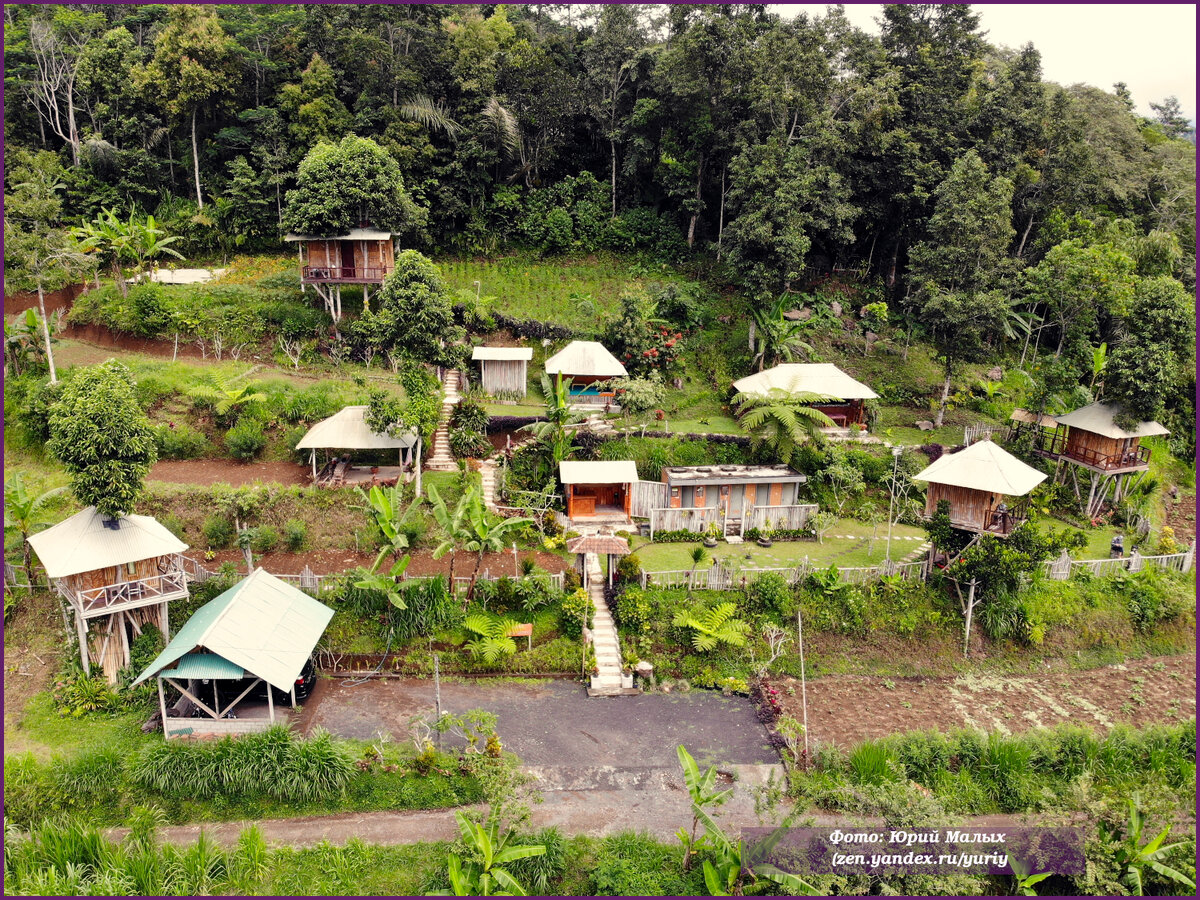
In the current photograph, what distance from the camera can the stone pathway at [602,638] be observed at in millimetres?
18688

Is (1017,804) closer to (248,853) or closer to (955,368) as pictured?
(248,853)

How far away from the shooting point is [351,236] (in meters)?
29.3

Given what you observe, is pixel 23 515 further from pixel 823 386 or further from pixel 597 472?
pixel 823 386

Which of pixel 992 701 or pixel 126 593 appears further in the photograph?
pixel 992 701

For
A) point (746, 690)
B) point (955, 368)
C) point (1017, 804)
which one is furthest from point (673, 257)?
point (1017, 804)

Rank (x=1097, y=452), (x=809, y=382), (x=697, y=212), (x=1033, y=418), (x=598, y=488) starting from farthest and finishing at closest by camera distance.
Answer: (x=697, y=212) < (x=809, y=382) < (x=1033, y=418) < (x=1097, y=452) < (x=598, y=488)

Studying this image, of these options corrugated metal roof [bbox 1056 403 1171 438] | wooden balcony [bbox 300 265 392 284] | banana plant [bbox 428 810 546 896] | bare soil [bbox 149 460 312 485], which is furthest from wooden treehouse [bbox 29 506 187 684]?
corrugated metal roof [bbox 1056 403 1171 438]

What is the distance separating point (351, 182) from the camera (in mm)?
29141

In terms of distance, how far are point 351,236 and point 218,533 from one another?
1321 centimetres

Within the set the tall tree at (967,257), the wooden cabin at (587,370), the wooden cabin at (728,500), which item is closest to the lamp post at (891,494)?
the wooden cabin at (728,500)

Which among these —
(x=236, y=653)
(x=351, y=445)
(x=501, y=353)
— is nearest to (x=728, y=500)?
(x=501, y=353)

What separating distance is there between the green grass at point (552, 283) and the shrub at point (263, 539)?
46.7 feet

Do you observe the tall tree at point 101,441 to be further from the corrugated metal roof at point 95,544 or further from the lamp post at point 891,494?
the lamp post at point 891,494

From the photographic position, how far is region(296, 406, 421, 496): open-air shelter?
911 inches
